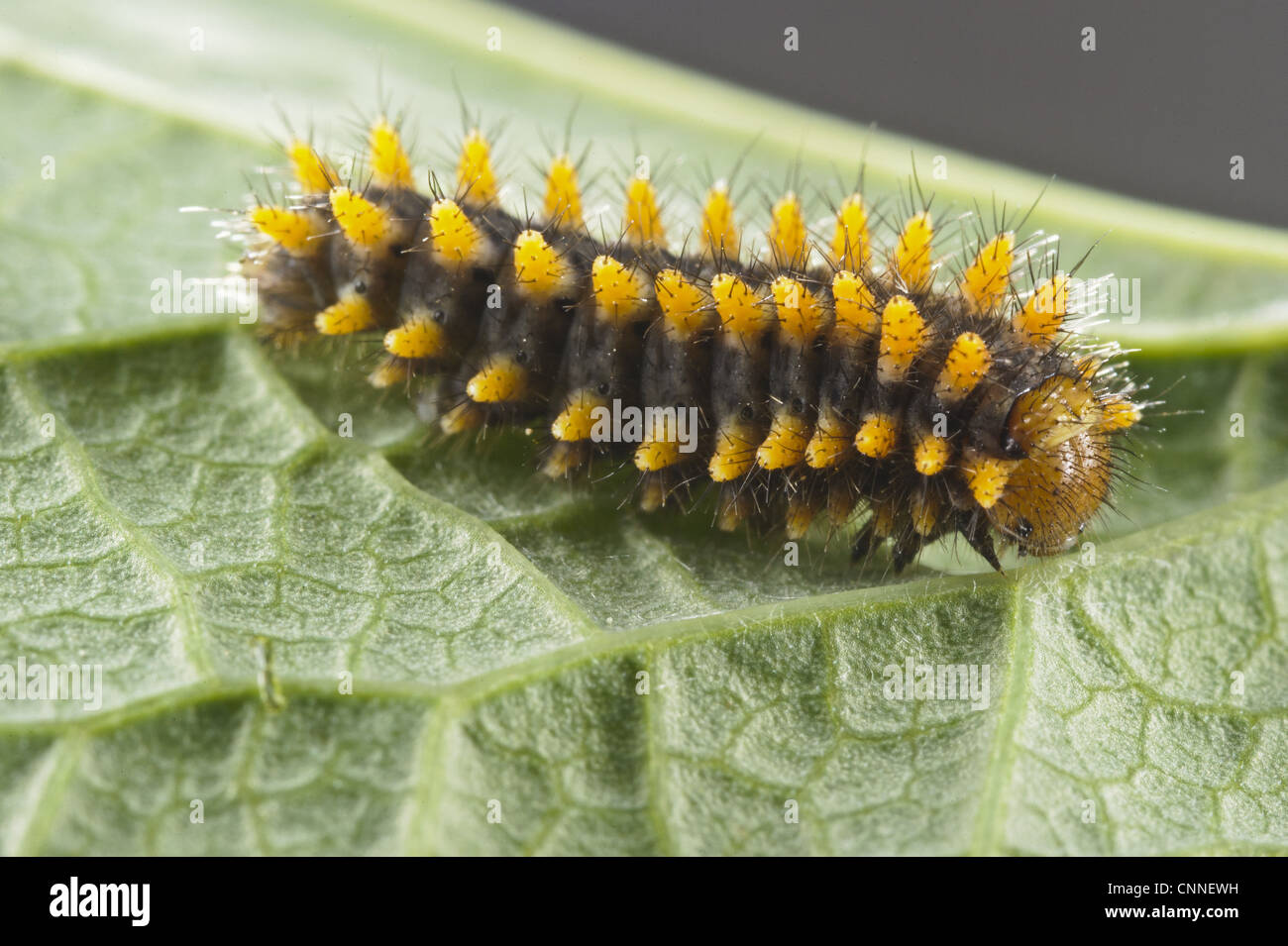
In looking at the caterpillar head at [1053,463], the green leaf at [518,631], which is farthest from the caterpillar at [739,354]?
the green leaf at [518,631]

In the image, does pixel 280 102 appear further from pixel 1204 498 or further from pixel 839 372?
pixel 1204 498

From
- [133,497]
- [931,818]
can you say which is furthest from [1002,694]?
[133,497]

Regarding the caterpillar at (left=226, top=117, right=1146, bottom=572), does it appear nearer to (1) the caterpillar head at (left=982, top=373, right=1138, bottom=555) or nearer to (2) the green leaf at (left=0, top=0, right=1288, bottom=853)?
(1) the caterpillar head at (left=982, top=373, right=1138, bottom=555)

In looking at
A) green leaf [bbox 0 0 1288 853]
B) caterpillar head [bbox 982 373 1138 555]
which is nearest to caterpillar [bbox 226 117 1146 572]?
caterpillar head [bbox 982 373 1138 555]

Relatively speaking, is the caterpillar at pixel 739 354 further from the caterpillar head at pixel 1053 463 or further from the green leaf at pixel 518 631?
the green leaf at pixel 518 631

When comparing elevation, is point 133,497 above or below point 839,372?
below
